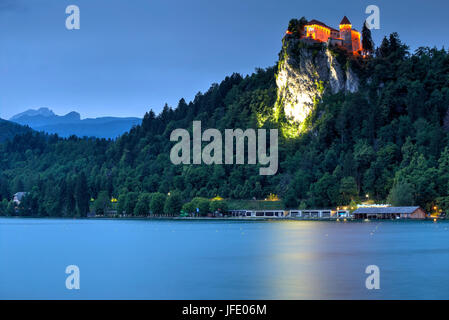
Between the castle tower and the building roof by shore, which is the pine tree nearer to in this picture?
the castle tower

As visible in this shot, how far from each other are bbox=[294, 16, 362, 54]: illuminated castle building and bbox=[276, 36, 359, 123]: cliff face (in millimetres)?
3592

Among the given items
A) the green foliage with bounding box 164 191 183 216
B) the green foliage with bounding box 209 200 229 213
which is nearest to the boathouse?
the green foliage with bounding box 209 200 229 213

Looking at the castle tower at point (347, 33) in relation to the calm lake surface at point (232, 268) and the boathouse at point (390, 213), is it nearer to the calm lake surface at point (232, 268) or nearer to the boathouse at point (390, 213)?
the boathouse at point (390, 213)

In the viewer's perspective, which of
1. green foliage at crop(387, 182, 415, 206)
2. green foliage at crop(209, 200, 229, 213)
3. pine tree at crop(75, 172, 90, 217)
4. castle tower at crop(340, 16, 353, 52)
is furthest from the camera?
pine tree at crop(75, 172, 90, 217)

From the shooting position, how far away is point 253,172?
537 feet

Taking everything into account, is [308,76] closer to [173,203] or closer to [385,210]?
[173,203]

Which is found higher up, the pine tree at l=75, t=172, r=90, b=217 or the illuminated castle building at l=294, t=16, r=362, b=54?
the illuminated castle building at l=294, t=16, r=362, b=54

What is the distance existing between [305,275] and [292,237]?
3515cm

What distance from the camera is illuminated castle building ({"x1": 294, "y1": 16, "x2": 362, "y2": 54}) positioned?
162500mm

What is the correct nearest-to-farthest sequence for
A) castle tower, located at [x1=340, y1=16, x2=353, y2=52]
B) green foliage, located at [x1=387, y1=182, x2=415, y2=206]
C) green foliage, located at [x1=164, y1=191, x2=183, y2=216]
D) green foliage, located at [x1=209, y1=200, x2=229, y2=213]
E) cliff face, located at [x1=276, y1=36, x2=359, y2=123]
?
green foliage, located at [x1=387, y1=182, x2=415, y2=206]
green foliage, located at [x1=209, y1=200, x2=229, y2=213]
green foliage, located at [x1=164, y1=191, x2=183, y2=216]
cliff face, located at [x1=276, y1=36, x2=359, y2=123]
castle tower, located at [x1=340, y1=16, x2=353, y2=52]
